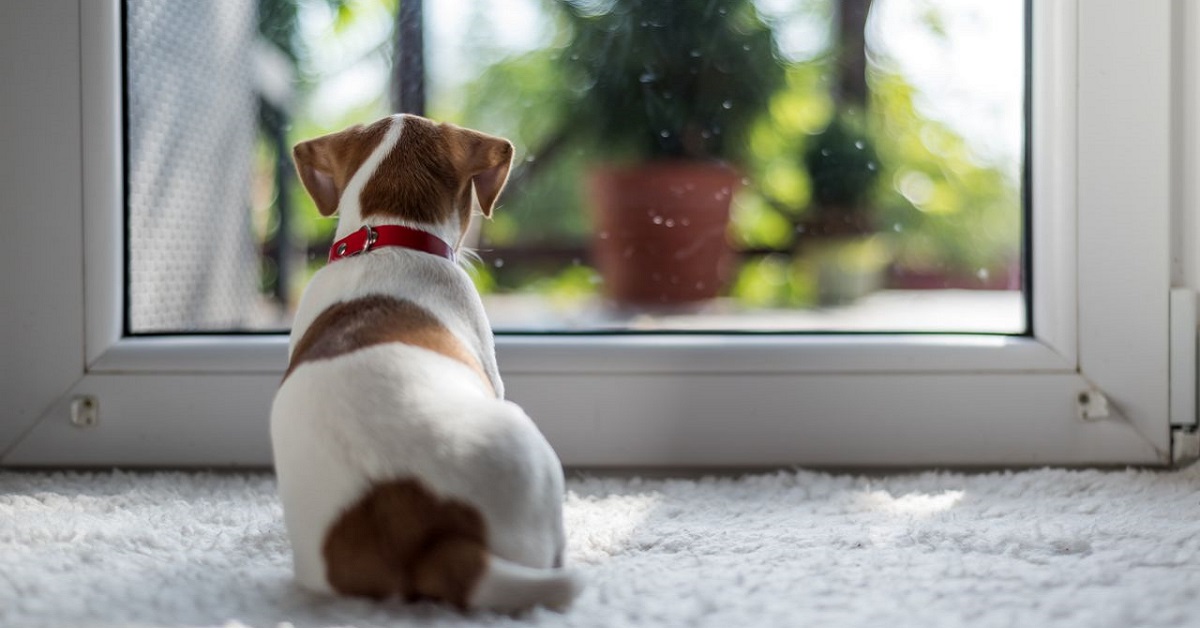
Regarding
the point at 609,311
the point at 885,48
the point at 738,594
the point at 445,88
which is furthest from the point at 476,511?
the point at 885,48

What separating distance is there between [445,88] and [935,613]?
917 mm

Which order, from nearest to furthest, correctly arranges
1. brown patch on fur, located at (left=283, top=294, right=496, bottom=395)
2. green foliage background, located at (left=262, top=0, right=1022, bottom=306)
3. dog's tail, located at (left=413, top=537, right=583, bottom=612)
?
dog's tail, located at (left=413, top=537, right=583, bottom=612) < brown patch on fur, located at (left=283, top=294, right=496, bottom=395) < green foliage background, located at (left=262, top=0, right=1022, bottom=306)

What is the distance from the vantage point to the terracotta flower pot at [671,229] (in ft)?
4.61

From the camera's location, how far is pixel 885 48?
1387 mm

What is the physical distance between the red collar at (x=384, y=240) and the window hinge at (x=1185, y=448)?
87 centimetres

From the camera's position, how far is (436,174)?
1.11m

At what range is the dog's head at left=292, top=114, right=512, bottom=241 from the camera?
1.09m

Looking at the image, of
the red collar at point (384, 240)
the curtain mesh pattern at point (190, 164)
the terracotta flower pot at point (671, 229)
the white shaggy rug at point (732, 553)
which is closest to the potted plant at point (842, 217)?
the terracotta flower pot at point (671, 229)

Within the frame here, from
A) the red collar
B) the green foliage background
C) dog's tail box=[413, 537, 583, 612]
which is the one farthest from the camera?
the green foliage background

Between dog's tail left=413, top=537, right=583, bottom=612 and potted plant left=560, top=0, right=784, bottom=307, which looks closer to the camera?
dog's tail left=413, top=537, right=583, bottom=612

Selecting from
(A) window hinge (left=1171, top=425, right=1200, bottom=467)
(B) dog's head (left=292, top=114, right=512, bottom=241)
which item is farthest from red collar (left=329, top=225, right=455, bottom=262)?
(A) window hinge (left=1171, top=425, right=1200, bottom=467)

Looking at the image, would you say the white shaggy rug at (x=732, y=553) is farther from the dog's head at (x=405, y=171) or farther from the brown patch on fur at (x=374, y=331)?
the dog's head at (x=405, y=171)

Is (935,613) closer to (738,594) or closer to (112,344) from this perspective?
(738,594)

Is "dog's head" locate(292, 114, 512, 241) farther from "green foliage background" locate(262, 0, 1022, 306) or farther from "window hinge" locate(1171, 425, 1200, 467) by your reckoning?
"window hinge" locate(1171, 425, 1200, 467)
